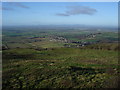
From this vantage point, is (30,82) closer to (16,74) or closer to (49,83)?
(49,83)

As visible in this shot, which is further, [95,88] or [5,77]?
[5,77]

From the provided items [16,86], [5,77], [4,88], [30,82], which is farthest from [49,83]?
[5,77]

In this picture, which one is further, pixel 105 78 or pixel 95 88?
pixel 105 78

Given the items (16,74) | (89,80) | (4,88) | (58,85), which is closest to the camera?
(4,88)

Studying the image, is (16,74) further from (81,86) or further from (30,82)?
(81,86)

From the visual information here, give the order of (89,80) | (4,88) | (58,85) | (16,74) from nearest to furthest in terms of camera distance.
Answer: (4,88) → (58,85) → (89,80) → (16,74)

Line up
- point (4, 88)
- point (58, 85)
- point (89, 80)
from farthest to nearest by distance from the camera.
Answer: point (89, 80) < point (58, 85) < point (4, 88)

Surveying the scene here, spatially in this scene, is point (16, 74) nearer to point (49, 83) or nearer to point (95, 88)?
point (49, 83)

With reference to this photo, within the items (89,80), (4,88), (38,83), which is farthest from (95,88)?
(4,88)

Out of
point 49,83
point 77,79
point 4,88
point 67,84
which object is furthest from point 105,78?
point 4,88
